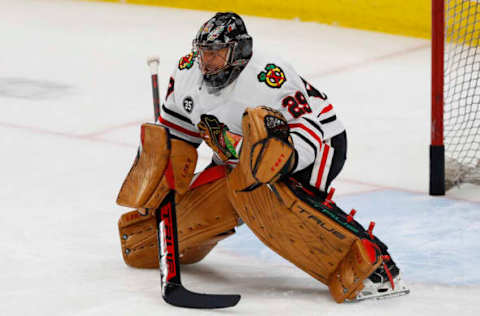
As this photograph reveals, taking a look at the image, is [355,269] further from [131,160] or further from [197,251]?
[131,160]

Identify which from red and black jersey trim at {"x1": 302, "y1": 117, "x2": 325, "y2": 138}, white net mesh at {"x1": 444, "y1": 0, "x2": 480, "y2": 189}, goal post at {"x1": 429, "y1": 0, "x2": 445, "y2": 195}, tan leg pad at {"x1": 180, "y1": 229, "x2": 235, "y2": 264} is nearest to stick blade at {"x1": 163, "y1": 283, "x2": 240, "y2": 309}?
tan leg pad at {"x1": 180, "y1": 229, "x2": 235, "y2": 264}

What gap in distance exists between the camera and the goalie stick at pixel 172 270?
2.50 meters

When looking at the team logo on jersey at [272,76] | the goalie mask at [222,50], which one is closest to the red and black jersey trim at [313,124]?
the team logo on jersey at [272,76]

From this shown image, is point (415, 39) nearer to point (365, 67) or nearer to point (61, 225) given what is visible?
point (365, 67)

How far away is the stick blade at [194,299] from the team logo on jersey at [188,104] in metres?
0.51

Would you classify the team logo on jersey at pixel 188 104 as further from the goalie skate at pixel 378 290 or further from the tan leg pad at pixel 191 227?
the goalie skate at pixel 378 290

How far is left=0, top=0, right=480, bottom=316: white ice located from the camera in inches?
105

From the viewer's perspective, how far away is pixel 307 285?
281 cm

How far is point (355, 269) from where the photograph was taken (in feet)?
8.40

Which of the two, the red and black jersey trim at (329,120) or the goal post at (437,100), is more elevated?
the red and black jersey trim at (329,120)

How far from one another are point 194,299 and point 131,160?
2059mm

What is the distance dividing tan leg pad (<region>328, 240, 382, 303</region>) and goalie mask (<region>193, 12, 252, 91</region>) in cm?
58

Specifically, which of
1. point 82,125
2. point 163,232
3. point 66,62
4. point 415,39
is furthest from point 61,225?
point 415,39

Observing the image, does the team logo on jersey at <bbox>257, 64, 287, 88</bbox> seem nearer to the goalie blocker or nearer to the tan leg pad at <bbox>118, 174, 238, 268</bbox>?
the goalie blocker
